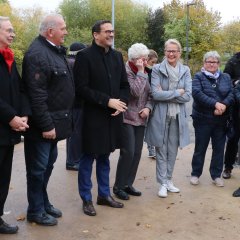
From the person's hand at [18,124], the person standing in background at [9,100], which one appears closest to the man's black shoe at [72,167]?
the person standing in background at [9,100]

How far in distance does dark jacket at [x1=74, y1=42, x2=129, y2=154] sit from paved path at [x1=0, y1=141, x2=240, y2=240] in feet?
2.55

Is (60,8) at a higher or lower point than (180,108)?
higher

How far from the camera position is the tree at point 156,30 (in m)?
45.8

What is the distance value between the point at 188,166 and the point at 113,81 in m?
2.80

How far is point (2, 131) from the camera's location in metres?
3.71

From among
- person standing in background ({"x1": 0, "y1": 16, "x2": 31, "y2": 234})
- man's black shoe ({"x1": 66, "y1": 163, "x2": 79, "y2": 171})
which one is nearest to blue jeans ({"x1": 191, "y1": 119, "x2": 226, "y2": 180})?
man's black shoe ({"x1": 66, "y1": 163, "x2": 79, "y2": 171})

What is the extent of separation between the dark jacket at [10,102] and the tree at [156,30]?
138ft

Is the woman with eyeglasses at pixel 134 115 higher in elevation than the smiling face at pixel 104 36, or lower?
lower

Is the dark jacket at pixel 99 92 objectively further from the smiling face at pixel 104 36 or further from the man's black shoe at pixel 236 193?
the man's black shoe at pixel 236 193

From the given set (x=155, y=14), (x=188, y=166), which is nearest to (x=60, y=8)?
(x=155, y=14)

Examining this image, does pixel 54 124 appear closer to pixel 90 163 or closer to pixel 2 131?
pixel 2 131

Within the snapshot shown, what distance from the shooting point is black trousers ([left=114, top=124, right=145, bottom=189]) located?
4910 mm

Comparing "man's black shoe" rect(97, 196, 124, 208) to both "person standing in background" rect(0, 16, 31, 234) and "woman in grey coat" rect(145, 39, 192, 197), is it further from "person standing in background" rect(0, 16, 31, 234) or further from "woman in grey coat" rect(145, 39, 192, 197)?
"person standing in background" rect(0, 16, 31, 234)

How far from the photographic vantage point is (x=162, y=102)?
5160mm
